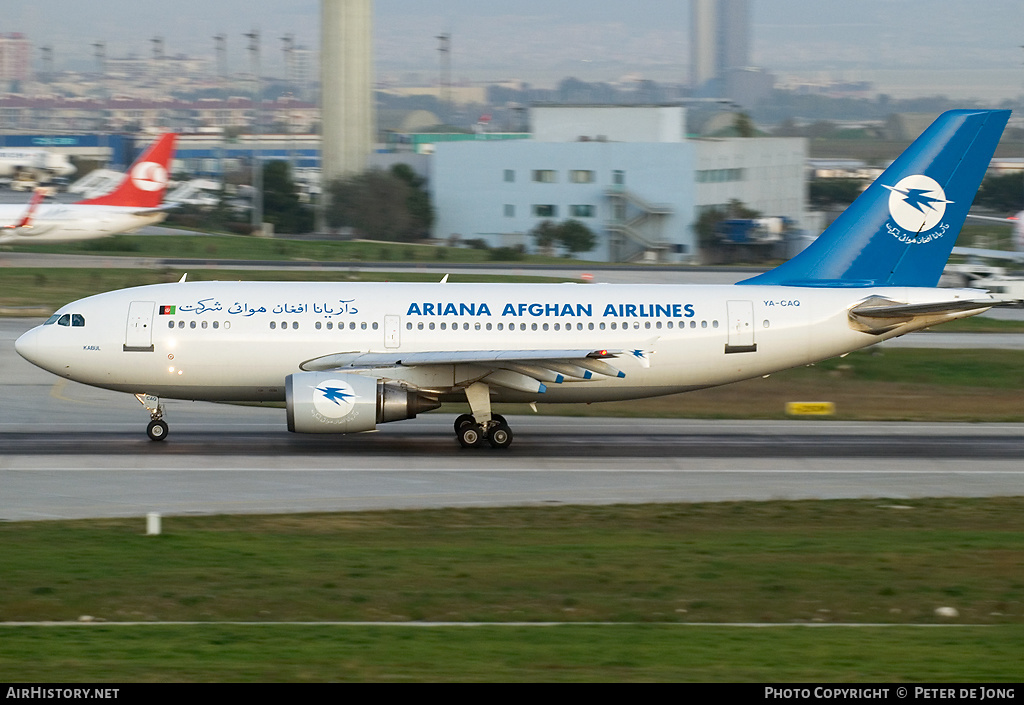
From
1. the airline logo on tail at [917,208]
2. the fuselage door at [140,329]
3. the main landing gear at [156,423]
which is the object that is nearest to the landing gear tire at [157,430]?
the main landing gear at [156,423]

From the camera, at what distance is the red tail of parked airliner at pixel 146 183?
85.1 m

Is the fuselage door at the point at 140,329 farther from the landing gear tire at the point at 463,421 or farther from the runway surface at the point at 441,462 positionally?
the landing gear tire at the point at 463,421

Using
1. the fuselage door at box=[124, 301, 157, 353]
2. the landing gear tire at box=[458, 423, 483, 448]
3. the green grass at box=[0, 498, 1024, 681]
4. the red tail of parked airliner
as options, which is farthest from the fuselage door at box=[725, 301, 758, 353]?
the red tail of parked airliner

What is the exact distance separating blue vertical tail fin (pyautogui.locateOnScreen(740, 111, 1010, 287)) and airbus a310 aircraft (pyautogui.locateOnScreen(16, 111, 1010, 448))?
0.04 m

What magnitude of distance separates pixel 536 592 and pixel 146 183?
2981 inches

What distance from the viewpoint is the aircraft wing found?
2970cm

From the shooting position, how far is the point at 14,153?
510 feet

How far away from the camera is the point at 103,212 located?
83625 mm

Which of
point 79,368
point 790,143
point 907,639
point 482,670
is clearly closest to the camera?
point 482,670

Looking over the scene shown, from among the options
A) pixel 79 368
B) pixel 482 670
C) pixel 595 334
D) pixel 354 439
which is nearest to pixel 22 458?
pixel 79 368

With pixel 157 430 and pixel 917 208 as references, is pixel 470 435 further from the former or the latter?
pixel 917 208

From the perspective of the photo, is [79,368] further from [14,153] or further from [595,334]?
[14,153]

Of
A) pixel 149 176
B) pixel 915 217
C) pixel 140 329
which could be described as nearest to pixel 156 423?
pixel 140 329

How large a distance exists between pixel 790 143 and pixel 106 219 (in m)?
81.2
